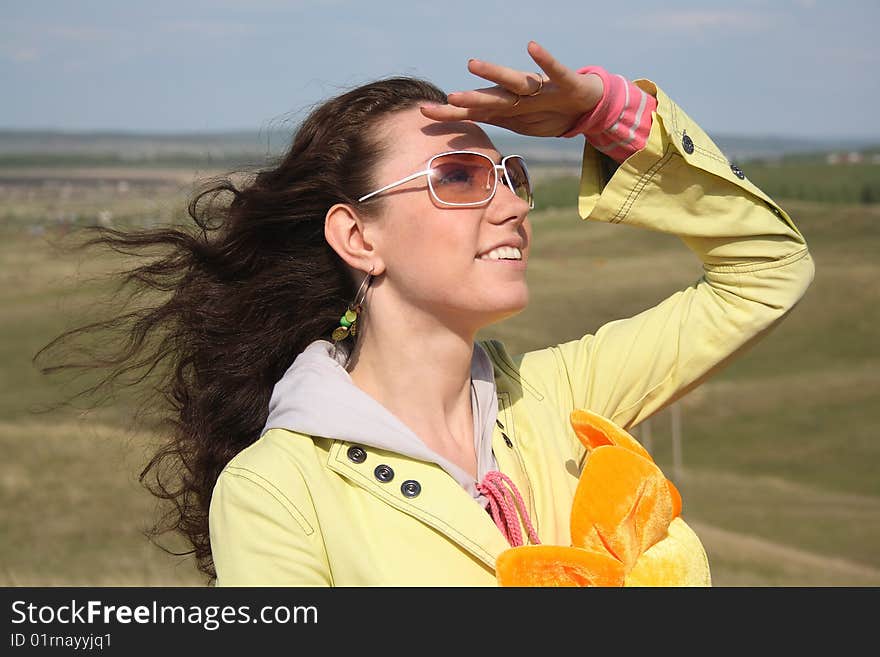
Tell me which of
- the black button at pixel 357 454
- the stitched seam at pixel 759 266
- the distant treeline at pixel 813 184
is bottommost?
the distant treeline at pixel 813 184

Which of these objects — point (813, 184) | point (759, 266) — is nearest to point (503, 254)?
point (759, 266)

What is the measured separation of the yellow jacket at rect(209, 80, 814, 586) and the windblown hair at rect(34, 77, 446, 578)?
54cm

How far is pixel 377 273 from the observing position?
313cm

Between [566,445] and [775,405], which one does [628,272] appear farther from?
[566,445]

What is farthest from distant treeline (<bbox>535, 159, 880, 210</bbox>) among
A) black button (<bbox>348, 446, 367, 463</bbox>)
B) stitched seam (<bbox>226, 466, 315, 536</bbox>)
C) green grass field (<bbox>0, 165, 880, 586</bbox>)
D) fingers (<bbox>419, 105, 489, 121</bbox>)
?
stitched seam (<bbox>226, 466, 315, 536</bbox>)

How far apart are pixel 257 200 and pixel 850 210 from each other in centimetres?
6777

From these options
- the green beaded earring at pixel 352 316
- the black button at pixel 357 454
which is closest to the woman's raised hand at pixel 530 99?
the green beaded earring at pixel 352 316

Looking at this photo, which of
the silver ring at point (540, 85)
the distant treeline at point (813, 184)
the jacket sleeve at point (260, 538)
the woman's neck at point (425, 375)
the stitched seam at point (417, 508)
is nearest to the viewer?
the jacket sleeve at point (260, 538)

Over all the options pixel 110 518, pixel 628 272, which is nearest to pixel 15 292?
pixel 628 272

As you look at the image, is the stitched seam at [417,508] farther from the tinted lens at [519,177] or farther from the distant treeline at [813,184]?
the distant treeline at [813,184]

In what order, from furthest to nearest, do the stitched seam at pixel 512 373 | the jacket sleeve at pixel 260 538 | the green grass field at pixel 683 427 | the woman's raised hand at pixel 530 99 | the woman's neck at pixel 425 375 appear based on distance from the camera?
the green grass field at pixel 683 427 → the stitched seam at pixel 512 373 → the woman's neck at pixel 425 375 → the woman's raised hand at pixel 530 99 → the jacket sleeve at pixel 260 538

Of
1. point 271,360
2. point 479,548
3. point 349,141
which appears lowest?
point 479,548

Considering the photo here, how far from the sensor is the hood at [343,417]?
280 centimetres

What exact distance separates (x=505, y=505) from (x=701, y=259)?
928 mm
